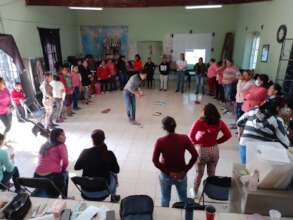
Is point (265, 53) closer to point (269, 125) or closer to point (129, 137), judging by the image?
point (129, 137)

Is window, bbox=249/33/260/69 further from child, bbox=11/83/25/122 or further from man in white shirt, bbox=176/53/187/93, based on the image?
child, bbox=11/83/25/122

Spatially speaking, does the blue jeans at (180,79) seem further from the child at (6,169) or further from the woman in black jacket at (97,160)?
the child at (6,169)

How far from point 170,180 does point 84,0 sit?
19.5 feet

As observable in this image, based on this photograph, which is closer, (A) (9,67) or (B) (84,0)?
(A) (9,67)

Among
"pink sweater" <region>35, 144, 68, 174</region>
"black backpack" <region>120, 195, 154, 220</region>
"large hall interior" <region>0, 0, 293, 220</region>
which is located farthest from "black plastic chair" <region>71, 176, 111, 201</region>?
"black backpack" <region>120, 195, 154, 220</region>

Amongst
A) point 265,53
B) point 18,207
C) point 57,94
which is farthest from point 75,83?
point 265,53

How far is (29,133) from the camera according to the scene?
5332 mm

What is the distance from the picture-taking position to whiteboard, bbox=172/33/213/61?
10.5 meters

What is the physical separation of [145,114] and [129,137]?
1.61 m

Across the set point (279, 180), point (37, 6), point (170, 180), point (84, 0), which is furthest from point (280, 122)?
point (37, 6)

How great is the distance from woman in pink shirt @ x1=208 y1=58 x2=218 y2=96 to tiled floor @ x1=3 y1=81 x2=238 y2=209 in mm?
592

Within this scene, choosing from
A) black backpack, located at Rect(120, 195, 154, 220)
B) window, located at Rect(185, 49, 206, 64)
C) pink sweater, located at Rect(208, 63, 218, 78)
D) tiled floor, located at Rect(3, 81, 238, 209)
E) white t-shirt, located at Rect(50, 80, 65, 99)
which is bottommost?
tiled floor, located at Rect(3, 81, 238, 209)

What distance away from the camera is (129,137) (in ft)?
16.6

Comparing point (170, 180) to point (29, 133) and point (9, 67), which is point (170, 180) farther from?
point (9, 67)
